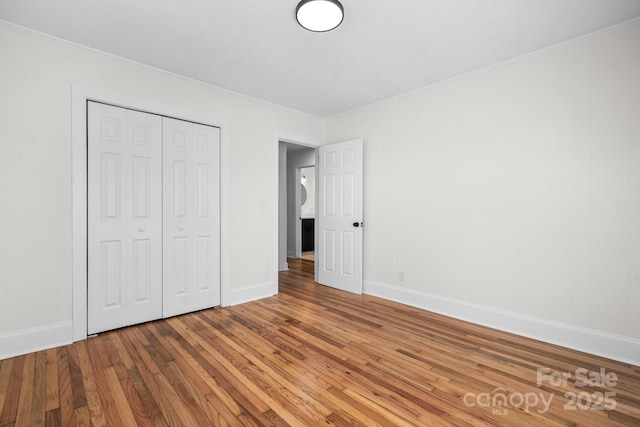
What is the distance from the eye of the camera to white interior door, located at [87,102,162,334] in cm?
284

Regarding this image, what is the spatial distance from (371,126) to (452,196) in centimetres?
155

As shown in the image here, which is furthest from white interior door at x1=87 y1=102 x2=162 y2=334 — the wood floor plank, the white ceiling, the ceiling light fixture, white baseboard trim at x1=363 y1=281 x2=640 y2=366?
white baseboard trim at x1=363 y1=281 x2=640 y2=366

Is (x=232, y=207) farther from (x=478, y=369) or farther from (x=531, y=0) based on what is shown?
(x=531, y=0)

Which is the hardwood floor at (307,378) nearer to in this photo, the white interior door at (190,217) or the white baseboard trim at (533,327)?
the white baseboard trim at (533,327)

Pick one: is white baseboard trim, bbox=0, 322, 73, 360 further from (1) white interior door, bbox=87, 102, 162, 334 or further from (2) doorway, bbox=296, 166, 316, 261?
(2) doorway, bbox=296, 166, 316, 261

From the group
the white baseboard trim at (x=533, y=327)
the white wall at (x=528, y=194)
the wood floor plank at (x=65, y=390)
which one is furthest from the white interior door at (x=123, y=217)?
the white baseboard trim at (x=533, y=327)

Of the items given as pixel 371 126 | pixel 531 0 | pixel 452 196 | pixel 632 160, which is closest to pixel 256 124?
pixel 371 126

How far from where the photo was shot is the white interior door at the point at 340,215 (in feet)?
14.3

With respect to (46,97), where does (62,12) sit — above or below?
above

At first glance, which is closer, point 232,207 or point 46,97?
point 46,97

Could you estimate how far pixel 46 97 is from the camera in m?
2.60

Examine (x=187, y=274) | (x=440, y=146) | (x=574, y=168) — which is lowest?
(x=187, y=274)

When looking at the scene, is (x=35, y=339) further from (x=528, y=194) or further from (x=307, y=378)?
(x=528, y=194)

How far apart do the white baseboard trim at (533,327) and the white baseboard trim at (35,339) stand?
3478mm
